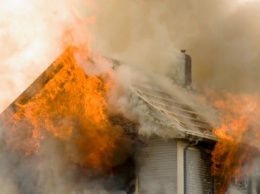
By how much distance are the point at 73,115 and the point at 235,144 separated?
4.15m

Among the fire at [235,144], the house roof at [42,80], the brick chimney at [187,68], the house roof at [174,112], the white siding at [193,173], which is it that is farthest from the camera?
the brick chimney at [187,68]

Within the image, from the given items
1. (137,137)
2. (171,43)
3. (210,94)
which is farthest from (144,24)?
(137,137)

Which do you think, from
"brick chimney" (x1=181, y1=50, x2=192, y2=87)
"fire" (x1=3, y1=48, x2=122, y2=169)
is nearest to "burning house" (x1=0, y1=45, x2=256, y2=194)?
"fire" (x1=3, y1=48, x2=122, y2=169)

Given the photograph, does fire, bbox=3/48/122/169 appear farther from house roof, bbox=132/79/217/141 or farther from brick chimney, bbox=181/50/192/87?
brick chimney, bbox=181/50/192/87

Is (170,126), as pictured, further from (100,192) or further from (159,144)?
(100,192)

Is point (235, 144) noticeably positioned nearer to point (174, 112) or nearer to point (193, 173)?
point (193, 173)

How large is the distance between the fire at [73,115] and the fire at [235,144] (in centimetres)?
259

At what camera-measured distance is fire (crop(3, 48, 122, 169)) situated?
1595cm

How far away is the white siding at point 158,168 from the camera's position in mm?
15422

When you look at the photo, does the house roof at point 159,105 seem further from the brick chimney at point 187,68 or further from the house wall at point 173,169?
the brick chimney at point 187,68

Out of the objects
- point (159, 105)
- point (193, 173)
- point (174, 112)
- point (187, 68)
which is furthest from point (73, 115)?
point (187, 68)

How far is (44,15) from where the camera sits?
1928 centimetres

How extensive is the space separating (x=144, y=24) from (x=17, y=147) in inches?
221

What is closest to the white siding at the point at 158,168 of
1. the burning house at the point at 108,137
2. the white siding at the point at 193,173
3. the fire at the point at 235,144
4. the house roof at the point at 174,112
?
the burning house at the point at 108,137
